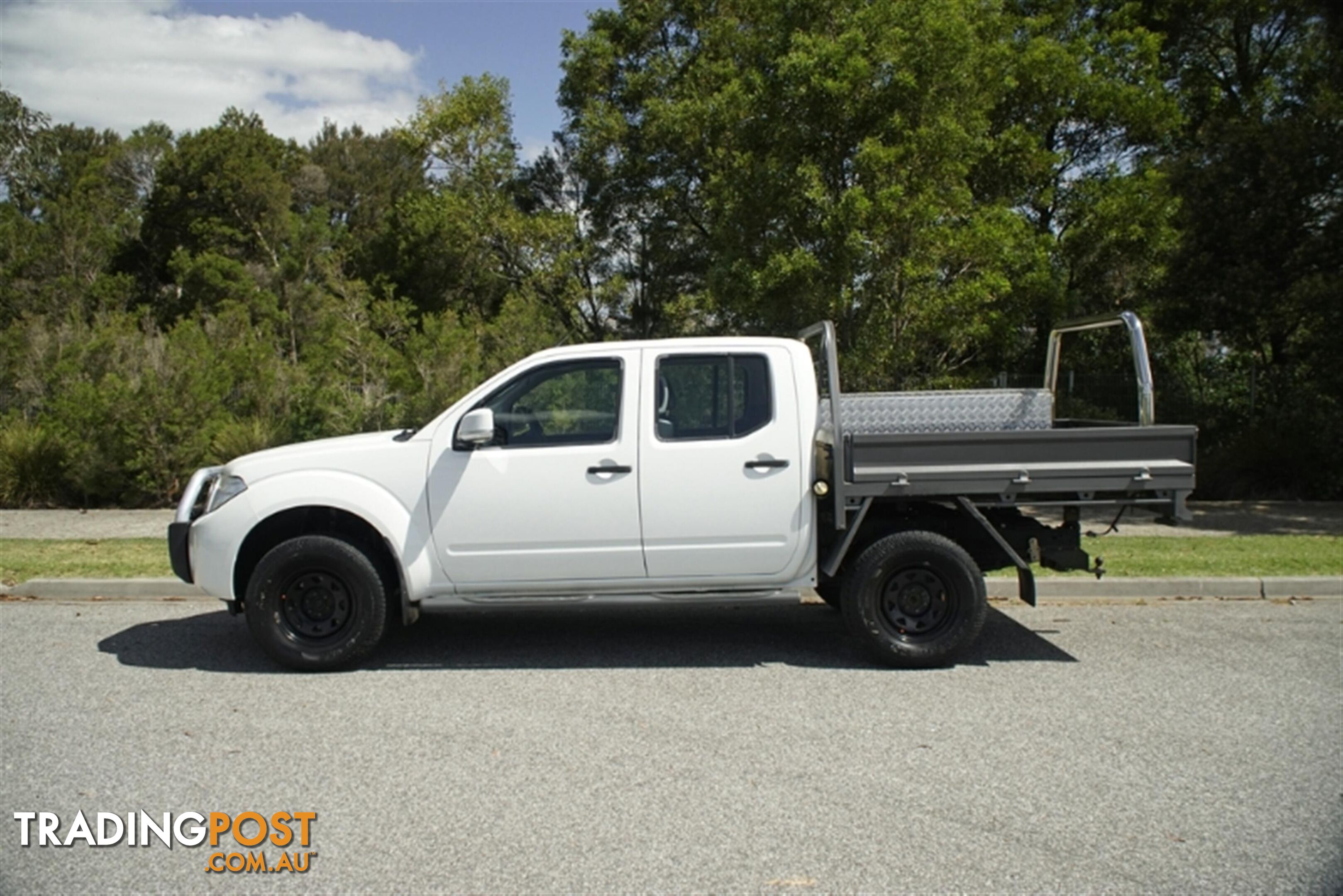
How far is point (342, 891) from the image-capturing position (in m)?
4.03

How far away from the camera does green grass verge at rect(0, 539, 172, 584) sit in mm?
9633

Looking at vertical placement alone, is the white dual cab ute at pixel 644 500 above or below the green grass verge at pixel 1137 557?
above

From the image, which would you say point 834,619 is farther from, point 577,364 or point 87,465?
point 87,465

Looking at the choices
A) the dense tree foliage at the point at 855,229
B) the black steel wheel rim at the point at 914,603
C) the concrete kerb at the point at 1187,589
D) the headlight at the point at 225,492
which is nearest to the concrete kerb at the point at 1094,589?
the concrete kerb at the point at 1187,589

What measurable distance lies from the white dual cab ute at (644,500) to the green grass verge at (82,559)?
10.4 feet

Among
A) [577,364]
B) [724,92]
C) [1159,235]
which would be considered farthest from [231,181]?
[577,364]

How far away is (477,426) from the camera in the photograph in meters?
6.65

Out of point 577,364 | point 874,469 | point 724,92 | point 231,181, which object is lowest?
point 874,469

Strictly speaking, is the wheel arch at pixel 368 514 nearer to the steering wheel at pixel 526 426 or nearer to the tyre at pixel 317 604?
the tyre at pixel 317 604

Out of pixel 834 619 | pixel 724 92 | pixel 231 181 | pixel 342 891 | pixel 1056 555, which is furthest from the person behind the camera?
pixel 231 181

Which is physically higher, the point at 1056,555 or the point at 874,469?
the point at 874,469

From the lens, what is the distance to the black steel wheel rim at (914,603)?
6969 mm

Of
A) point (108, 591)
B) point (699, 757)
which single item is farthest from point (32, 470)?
point (699, 757)

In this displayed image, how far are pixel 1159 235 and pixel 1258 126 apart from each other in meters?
3.49
